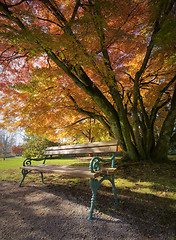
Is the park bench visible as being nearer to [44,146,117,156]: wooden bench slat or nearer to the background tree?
[44,146,117,156]: wooden bench slat

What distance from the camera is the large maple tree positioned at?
4023 millimetres

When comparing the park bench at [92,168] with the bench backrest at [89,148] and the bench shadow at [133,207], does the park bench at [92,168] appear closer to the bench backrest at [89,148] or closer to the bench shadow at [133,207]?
the bench backrest at [89,148]

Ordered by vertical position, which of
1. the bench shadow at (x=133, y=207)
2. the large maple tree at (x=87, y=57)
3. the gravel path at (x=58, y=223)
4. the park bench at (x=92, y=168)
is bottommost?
the gravel path at (x=58, y=223)

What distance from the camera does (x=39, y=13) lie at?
562cm

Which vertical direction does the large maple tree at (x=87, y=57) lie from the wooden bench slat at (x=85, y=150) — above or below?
above

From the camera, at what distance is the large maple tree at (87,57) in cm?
402

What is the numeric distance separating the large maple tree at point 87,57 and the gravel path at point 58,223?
3698 millimetres

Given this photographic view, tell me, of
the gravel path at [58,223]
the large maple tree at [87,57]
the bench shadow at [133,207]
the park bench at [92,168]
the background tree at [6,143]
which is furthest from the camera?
the background tree at [6,143]

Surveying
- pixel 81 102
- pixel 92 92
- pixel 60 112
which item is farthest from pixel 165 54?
pixel 60 112

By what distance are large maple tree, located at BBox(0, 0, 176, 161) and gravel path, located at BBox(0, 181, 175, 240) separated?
370 centimetres

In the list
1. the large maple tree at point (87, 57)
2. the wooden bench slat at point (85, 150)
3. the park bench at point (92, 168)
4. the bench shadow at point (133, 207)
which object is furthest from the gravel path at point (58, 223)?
the large maple tree at point (87, 57)

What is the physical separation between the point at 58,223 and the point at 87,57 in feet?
13.6

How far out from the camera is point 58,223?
6.40ft

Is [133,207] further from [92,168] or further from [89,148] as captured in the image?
[89,148]
